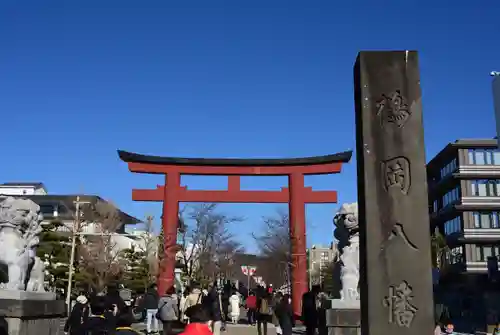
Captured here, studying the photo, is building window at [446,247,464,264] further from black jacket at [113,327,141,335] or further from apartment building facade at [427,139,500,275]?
black jacket at [113,327,141,335]

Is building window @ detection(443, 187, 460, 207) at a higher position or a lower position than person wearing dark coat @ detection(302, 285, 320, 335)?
higher

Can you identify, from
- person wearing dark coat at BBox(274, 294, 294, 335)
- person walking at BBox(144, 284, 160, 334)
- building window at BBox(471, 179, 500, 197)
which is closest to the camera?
person wearing dark coat at BBox(274, 294, 294, 335)

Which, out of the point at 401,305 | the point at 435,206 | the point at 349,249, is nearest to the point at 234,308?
the point at 349,249

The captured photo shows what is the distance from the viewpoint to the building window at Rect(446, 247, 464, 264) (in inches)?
1631

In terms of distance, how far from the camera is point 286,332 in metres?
12.3

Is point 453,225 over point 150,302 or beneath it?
over

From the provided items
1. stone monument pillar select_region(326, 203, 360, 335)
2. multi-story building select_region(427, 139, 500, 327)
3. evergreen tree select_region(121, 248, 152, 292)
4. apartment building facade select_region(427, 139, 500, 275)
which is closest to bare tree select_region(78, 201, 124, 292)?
evergreen tree select_region(121, 248, 152, 292)

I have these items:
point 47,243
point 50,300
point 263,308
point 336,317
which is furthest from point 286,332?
point 47,243

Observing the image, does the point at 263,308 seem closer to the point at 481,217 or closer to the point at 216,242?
the point at 481,217

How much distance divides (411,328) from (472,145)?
128 feet

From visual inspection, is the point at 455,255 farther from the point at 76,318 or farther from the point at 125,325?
the point at 125,325

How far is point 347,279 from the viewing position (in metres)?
9.97

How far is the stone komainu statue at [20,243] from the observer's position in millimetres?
9555

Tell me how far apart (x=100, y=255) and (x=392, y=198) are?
1202 inches
